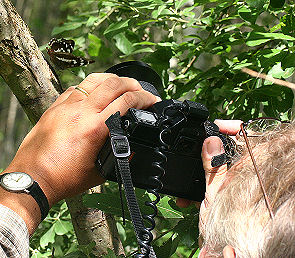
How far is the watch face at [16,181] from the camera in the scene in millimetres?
1057

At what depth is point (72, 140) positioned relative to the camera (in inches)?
43.2

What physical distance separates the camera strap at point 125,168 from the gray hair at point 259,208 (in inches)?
4.6

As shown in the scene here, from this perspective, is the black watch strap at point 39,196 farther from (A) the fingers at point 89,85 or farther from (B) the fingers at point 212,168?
(B) the fingers at point 212,168

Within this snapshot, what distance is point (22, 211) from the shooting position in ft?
3.45

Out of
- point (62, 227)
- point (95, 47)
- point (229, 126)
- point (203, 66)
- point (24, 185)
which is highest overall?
point (24, 185)

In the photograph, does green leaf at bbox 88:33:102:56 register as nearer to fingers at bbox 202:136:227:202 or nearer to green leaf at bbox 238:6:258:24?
green leaf at bbox 238:6:258:24

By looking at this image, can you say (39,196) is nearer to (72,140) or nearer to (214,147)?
(72,140)

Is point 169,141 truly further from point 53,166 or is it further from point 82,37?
point 82,37

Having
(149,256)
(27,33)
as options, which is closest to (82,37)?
(27,33)

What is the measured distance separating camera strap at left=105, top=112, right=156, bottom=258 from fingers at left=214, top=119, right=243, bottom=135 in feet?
0.89

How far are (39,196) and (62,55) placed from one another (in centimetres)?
56

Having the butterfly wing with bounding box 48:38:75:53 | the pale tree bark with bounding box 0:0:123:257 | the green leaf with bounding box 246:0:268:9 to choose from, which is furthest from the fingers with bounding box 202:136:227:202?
the butterfly wing with bounding box 48:38:75:53

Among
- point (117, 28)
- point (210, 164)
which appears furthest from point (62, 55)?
point (210, 164)

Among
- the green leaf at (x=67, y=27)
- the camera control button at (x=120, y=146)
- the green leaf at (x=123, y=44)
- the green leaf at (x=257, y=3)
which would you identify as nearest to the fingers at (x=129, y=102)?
the camera control button at (x=120, y=146)
